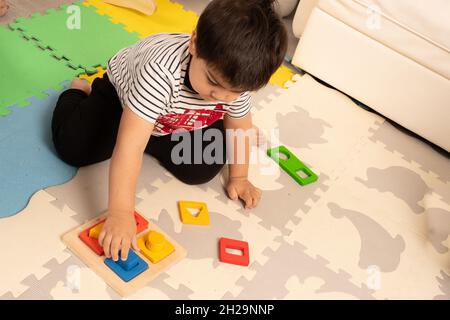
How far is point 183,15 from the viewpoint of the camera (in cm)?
165

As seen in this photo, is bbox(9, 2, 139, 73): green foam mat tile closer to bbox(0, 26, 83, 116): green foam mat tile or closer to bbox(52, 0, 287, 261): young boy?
bbox(0, 26, 83, 116): green foam mat tile

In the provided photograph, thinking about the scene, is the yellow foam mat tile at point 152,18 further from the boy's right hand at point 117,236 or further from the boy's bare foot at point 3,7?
the boy's right hand at point 117,236

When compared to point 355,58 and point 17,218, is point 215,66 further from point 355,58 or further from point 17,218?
point 355,58

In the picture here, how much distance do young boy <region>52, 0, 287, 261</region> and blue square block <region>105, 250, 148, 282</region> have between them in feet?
0.07

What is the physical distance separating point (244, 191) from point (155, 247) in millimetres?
261

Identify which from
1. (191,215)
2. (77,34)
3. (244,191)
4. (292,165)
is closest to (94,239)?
(191,215)

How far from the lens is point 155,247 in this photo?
35.5 inches

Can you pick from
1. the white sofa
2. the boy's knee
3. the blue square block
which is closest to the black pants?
the boy's knee

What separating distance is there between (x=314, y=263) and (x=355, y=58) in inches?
27.7

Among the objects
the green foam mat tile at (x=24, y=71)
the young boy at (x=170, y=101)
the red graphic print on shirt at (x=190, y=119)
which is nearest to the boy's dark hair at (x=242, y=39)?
the young boy at (x=170, y=101)

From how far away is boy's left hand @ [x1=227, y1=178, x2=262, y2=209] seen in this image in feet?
3.51
